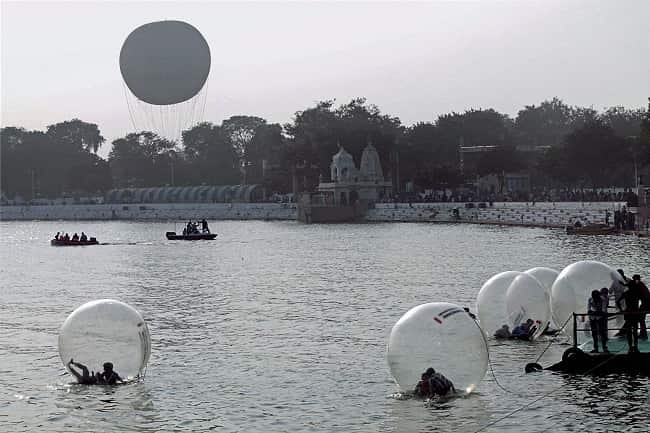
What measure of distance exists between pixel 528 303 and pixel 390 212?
10597 cm

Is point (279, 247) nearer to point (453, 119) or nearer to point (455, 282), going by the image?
point (455, 282)

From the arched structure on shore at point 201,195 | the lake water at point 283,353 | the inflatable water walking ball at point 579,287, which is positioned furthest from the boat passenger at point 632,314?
the arched structure on shore at point 201,195

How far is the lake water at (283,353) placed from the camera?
20656 millimetres

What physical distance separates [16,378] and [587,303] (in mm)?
13906

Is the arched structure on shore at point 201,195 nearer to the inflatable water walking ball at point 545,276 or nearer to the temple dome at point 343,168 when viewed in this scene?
the temple dome at point 343,168

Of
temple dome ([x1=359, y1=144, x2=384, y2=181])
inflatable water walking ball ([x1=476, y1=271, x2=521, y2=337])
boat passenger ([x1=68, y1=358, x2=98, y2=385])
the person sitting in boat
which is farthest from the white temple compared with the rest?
boat passenger ([x1=68, y1=358, x2=98, y2=385])

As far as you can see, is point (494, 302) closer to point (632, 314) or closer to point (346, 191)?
point (632, 314)

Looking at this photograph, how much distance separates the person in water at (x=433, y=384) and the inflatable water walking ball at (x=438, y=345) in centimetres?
9

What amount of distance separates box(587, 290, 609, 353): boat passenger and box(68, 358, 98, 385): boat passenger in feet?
36.2

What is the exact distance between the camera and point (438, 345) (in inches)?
773

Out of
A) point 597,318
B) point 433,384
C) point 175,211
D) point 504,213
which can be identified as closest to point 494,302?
point 597,318

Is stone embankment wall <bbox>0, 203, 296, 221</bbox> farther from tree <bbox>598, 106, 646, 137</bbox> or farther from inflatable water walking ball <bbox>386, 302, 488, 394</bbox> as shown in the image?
inflatable water walking ball <bbox>386, 302, 488, 394</bbox>

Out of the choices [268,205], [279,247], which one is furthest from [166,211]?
[279,247]

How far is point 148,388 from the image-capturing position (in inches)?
933
